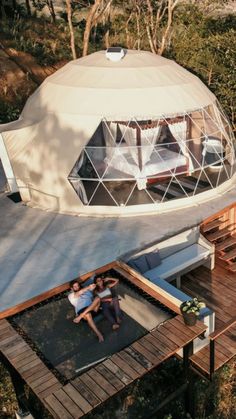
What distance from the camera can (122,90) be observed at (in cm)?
1438

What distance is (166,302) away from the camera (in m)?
10.1

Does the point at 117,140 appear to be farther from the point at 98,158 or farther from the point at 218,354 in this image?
the point at 218,354

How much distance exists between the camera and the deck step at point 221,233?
45.9 feet

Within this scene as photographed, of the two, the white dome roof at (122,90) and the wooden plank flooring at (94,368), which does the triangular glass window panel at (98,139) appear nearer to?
the white dome roof at (122,90)

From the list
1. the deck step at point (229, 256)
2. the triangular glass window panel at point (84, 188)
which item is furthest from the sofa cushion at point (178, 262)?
the triangular glass window panel at point (84, 188)

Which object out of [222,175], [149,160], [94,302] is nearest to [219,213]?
[222,175]

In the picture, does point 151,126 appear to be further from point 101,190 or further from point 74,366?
point 74,366

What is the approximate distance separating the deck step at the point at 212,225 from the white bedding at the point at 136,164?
2.48 meters

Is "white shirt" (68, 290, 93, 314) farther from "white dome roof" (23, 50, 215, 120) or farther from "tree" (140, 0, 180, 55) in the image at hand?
"tree" (140, 0, 180, 55)

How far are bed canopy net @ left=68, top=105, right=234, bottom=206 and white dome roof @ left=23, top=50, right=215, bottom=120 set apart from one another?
44 centimetres

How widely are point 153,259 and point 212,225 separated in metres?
2.98

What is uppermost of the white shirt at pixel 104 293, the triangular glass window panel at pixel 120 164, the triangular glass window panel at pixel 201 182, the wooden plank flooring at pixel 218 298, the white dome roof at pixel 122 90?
the white dome roof at pixel 122 90

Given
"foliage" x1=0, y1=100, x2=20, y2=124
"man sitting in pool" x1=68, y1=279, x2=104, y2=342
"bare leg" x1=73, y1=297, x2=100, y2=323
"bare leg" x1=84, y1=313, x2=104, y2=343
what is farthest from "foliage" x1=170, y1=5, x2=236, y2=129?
"bare leg" x1=84, y1=313, x2=104, y2=343

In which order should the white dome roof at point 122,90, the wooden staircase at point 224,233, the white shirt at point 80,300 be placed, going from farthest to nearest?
the white dome roof at point 122,90 → the wooden staircase at point 224,233 → the white shirt at point 80,300
